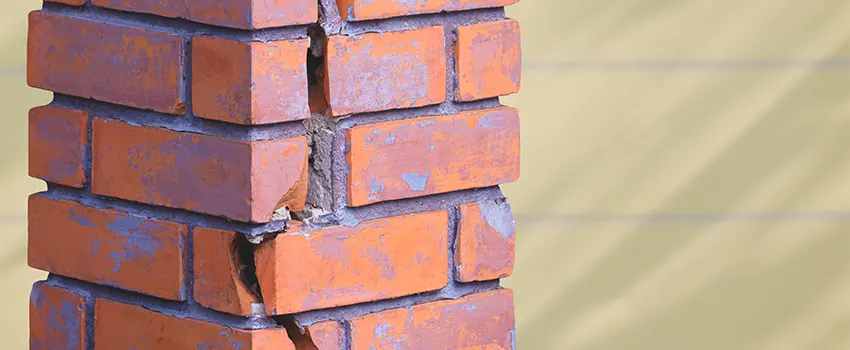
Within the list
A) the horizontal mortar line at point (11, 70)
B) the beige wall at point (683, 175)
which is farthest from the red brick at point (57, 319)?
the beige wall at point (683, 175)

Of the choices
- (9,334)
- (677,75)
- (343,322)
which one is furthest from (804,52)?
(343,322)

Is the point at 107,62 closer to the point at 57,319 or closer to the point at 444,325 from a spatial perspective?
the point at 57,319

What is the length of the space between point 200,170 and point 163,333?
0.18m

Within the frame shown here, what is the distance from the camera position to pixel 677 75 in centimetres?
300

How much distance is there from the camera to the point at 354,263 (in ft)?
4.18

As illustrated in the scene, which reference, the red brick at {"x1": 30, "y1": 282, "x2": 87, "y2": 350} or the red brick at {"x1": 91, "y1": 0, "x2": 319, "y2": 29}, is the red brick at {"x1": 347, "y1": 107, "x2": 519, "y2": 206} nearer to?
the red brick at {"x1": 91, "y1": 0, "x2": 319, "y2": 29}

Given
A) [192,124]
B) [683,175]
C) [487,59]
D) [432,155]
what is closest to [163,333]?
[192,124]

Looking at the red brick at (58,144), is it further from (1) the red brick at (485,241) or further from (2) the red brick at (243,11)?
(1) the red brick at (485,241)

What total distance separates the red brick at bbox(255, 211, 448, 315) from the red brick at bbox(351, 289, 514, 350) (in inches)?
0.9

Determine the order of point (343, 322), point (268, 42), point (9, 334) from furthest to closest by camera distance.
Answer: point (9, 334) < point (343, 322) < point (268, 42)

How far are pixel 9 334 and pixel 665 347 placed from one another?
1.45 meters

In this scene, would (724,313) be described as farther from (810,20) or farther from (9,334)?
(9,334)

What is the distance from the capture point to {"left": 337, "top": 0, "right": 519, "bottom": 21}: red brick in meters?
1.24

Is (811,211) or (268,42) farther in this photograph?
(811,211)
